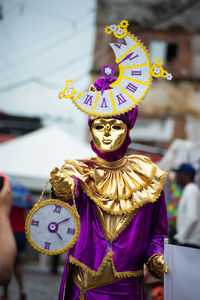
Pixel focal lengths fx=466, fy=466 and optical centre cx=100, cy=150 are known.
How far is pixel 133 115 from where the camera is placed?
2.99 meters

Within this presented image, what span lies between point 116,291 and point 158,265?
0.29 m

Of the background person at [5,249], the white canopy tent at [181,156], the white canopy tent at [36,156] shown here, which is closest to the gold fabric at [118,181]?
the background person at [5,249]

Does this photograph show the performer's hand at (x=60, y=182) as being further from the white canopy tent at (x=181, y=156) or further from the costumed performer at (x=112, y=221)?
the white canopy tent at (x=181, y=156)

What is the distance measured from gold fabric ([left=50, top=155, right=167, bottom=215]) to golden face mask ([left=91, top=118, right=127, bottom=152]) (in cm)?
16

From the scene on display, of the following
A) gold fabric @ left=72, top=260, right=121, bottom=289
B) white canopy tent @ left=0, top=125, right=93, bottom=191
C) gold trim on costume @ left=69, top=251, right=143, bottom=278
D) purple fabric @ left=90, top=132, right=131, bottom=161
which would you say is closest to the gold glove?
gold trim on costume @ left=69, top=251, right=143, bottom=278

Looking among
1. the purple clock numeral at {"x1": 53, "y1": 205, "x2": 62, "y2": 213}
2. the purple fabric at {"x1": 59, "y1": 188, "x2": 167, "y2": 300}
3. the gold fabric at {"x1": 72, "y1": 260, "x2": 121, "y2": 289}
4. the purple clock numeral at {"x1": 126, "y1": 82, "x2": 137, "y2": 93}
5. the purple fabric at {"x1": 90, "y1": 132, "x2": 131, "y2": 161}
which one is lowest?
the gold fabric at {"x1": 72, "y1": 260, "x2": 121, "y2": 289}

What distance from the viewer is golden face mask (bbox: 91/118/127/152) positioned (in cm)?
285

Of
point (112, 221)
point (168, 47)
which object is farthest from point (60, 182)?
point (168, 47)

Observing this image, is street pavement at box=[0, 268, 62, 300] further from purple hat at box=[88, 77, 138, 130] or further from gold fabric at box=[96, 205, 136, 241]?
purple hat at box=[88, 77, 138, 130]

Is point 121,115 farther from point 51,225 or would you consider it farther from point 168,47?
point 168,47

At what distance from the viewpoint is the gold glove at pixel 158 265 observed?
272 cm

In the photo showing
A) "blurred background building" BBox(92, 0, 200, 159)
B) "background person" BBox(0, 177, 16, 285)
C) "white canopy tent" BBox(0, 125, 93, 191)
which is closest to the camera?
"background person" BBox(0, 177, 16, 285)

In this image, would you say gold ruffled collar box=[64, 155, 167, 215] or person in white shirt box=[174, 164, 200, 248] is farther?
person in white shirt box=[174, 164, 200, 248]

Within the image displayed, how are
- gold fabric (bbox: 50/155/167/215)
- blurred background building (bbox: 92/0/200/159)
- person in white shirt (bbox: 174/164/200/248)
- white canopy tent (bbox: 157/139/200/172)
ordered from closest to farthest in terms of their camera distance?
1. gold fabric (bbox: 50/155/167/215)
2. person in white shirt (bbox: 174/164/200/248)
3. white canopy tent (bbox: 157/139/200/172)
4. blurred background building (bbox: 92/0/200/159)
